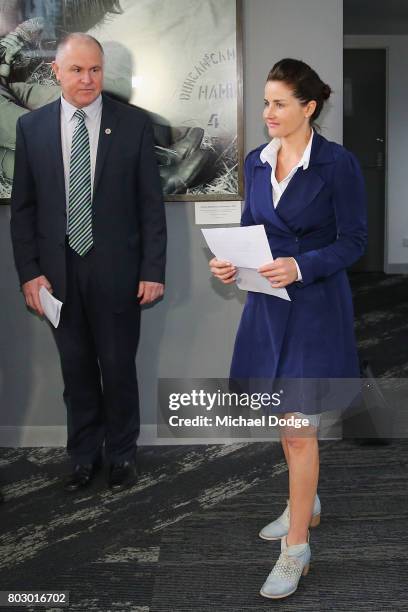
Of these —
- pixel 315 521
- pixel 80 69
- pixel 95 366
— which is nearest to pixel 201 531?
pixel 315 521

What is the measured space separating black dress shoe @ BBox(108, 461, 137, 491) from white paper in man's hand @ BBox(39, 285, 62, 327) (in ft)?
2.13

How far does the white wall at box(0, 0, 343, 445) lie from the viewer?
3.12 metres

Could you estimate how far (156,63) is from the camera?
307 centimetres

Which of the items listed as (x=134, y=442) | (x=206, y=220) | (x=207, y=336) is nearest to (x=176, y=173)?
(x=206, y=220)

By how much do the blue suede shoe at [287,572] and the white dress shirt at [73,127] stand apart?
1.50 metres

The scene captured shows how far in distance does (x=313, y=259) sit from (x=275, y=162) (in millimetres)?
334

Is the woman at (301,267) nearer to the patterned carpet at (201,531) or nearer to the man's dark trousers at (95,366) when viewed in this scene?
the patterned carpet at (201,531)

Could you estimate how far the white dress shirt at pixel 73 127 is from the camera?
2742 millimetres

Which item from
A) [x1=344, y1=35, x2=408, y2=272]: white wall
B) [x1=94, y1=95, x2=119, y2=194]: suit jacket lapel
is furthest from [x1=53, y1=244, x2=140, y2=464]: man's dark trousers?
[x1=344, y1=35, x2=408, y2=272]: white wall

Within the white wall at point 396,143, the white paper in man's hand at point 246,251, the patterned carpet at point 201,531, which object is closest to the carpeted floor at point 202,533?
the patterned carpet at point 201,531

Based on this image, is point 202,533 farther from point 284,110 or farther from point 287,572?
point 284,110

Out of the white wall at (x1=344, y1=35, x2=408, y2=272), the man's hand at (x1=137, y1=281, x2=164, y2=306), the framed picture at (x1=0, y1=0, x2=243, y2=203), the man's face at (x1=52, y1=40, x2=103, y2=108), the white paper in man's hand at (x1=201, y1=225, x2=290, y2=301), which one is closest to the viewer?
the white paper in man's hand at (x1=201, y1=225, x2=290, y2=301)

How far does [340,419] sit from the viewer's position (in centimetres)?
340
